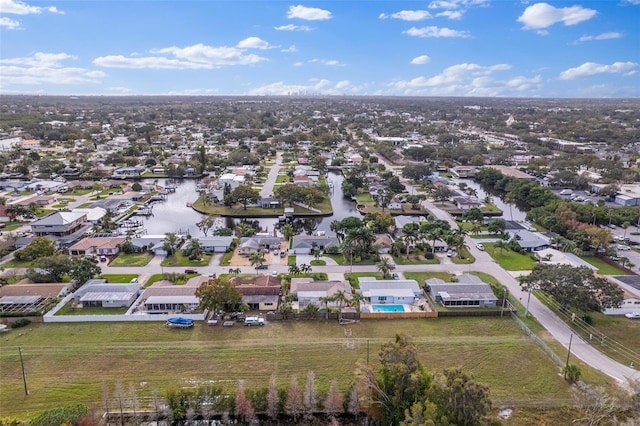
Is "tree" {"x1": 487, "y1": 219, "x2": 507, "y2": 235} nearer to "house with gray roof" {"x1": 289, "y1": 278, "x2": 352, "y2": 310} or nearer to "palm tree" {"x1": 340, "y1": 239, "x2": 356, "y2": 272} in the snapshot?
"palm tree" {"x1": 340, "y1": 239, "x2": 356, "y2": 272}

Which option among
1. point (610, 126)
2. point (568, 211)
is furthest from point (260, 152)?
point (610, 126)

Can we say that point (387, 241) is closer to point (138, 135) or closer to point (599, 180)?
point (599, 180)

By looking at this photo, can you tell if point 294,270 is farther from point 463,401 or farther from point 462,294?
point 463,401

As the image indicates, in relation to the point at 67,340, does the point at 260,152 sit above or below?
above

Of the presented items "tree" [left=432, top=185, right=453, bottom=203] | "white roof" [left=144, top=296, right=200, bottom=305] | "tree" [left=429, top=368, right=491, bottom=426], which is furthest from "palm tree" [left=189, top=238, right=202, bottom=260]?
"tree" [left=432, top=185, right=453, bottom=203]

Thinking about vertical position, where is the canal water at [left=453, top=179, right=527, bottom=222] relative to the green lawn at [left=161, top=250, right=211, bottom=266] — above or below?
above

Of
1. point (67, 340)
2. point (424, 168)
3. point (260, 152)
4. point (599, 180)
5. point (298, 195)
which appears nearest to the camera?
point (67, 340)
